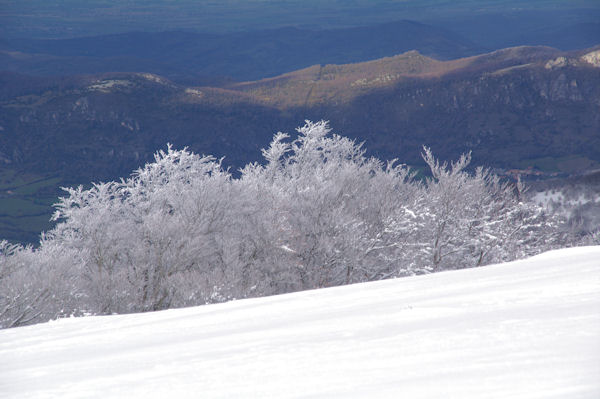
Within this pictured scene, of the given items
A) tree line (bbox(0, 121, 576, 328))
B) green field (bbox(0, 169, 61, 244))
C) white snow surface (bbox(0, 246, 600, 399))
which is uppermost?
white snow surface (bbox(0, 246, 600, 399))

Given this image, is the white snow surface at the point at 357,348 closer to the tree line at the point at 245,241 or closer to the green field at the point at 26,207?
the tree line at the point at 245,241

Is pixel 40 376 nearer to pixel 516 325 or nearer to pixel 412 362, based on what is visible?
pixel 412 362

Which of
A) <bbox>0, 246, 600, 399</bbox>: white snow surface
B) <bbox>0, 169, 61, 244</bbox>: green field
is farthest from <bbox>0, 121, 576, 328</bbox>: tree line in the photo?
<bbox>0, 169, 61, 244</bbox>: green field

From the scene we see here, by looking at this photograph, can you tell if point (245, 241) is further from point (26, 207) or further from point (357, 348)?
point (26, 207)

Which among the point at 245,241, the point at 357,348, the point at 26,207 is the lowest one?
the point at 26,207

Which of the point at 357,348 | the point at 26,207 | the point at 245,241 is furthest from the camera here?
the point at 26,207

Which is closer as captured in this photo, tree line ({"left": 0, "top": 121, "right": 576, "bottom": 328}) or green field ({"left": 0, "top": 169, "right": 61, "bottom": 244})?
tree line ({"left": 0, "top": 121, "right": 576, "bottom": 328})

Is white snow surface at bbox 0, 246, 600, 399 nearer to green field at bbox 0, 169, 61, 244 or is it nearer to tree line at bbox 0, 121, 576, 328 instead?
tree line at bbox 0, 121, 576, 328

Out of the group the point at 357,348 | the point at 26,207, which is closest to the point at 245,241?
the point at 357,348

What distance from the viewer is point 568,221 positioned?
2050 inches

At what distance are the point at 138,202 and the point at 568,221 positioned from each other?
43.1 m

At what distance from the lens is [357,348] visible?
4438 millimetres

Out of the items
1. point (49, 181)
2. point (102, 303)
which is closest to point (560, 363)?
point (102, 303)

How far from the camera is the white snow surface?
349 centimetres
